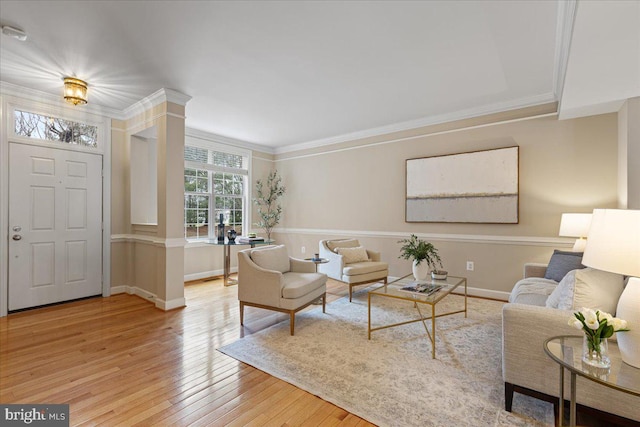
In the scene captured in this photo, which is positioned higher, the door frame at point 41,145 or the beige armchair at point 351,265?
the door frame at point 41,145

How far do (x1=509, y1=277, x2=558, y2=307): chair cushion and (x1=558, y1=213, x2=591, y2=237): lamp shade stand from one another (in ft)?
2.04

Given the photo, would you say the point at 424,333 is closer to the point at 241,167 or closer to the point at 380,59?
the point at 380,59

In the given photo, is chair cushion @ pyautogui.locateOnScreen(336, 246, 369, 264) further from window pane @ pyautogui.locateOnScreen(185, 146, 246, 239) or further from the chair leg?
the chair leg

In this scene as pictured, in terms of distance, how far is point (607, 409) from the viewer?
152cm

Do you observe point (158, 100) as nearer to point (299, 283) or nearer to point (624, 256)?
point (299, 283)

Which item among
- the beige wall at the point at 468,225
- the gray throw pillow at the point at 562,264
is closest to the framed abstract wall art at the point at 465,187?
the beige wall at the point at 468,225

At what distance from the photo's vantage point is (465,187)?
4250 millimetres

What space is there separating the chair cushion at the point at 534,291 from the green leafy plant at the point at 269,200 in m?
4.58

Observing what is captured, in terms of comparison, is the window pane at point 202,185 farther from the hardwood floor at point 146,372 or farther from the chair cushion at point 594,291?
the chair cushion at point 594,291

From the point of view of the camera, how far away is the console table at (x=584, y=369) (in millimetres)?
1211

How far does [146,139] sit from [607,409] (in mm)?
5510

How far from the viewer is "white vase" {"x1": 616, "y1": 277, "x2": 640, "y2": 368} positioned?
51.3 inches

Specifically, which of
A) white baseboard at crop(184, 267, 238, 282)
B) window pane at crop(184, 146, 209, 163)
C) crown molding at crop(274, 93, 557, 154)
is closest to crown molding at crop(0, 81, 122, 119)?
window pane at crop(184, 146, 209, 163)

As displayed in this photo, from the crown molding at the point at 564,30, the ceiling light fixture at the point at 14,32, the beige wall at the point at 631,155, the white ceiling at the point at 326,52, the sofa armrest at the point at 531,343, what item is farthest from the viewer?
the beige wall at the point at 631,155
